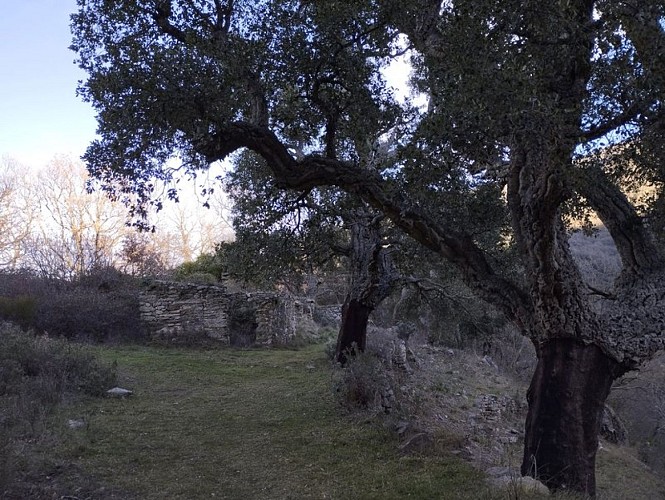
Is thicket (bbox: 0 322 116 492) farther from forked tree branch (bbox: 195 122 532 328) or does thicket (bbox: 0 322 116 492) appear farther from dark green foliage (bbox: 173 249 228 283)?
dark green foliage (bbox: 173 249 228 283)

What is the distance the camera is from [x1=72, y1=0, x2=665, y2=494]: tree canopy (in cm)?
497

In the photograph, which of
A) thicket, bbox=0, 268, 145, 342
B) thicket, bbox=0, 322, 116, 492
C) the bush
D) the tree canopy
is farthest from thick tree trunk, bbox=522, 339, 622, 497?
thicket, bbox=0, 268, 145, 342

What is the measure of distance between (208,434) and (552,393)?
4680 mm

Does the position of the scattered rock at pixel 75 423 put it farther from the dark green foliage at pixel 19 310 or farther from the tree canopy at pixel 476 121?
the dark green foliage at pixel 19 310

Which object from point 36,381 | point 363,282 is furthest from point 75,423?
point 363,282

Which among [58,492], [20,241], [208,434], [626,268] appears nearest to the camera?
[58,492]

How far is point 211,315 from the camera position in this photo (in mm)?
17891

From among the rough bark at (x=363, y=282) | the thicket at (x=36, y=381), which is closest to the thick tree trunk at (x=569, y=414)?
the thicket at (x=36, y=381)

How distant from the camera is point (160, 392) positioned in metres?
10.7

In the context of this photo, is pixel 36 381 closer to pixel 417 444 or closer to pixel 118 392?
pixel 118 392

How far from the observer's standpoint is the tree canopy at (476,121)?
4969 mm

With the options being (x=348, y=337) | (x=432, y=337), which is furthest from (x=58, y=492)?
(x=432, y=337)

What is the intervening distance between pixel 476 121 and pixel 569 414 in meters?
3.31

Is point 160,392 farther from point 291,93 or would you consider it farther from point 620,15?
point 620,15
